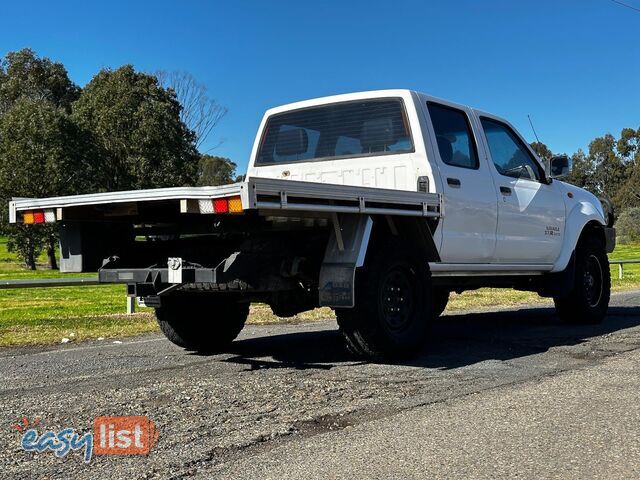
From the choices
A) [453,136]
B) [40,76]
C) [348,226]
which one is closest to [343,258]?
[348,226]

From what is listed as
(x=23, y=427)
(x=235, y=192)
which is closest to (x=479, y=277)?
(x=235, y=192)

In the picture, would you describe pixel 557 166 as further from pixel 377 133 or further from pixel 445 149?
pixel 377 133

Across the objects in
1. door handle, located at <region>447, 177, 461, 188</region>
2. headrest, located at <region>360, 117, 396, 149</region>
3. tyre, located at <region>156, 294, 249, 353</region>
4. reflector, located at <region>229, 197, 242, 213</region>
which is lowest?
tyre, located at <region>156, 294, 249, 353</region>

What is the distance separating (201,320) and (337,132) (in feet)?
7.40

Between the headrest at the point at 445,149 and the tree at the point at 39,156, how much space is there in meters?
30.5

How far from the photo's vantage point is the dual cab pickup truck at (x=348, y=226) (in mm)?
5453

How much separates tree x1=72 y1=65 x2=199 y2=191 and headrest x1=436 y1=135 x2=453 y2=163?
107 feet

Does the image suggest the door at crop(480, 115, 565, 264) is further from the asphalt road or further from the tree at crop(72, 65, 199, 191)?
the tree at crop(72, 65, 199, 191)

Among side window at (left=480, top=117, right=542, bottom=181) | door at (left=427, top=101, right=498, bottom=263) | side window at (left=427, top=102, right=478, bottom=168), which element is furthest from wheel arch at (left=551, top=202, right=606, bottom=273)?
side window at (left=427, top=102, right=478, bottom=168)

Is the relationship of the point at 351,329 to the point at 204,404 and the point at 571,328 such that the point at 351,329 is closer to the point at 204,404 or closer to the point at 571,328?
→ the point at 204,404

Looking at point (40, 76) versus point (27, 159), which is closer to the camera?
point (27, 159)

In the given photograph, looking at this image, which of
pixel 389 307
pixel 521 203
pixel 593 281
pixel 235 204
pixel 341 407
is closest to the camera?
pixel 341 407

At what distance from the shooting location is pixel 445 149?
691 cm

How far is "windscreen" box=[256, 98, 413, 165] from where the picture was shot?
22.4 feet
